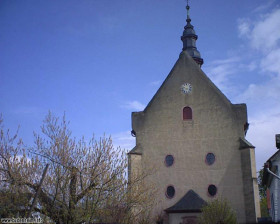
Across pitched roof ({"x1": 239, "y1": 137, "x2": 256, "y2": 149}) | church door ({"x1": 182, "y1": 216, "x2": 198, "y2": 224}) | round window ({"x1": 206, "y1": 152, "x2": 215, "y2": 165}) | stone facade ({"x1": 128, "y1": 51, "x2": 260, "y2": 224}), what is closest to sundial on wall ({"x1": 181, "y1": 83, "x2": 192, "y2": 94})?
stone facade ({"x1": 128, "y1": 51, "x2": 260, "y2": 224})

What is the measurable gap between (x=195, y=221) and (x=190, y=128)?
6.79 metres

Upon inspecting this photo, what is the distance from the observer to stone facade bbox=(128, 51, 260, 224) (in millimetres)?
24766

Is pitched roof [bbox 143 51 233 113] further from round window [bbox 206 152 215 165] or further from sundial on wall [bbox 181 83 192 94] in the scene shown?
round window [bbox 206 152 215 165]

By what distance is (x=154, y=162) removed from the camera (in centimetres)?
2673

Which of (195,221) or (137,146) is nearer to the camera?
(195,221)

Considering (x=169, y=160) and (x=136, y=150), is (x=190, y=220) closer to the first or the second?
(x=169, y=160)

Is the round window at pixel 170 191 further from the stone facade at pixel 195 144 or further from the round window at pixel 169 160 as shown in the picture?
the round window at pixel 169 160

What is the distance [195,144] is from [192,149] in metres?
0.42

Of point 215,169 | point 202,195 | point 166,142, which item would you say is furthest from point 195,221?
point 166,142

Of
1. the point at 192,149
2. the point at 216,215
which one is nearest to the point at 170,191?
the point at 192,149

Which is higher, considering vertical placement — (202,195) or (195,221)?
(202,195)

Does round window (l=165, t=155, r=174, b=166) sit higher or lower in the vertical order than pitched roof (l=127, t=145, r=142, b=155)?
lower

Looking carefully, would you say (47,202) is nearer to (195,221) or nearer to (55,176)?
(55,176)

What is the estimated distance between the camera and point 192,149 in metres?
26.4
